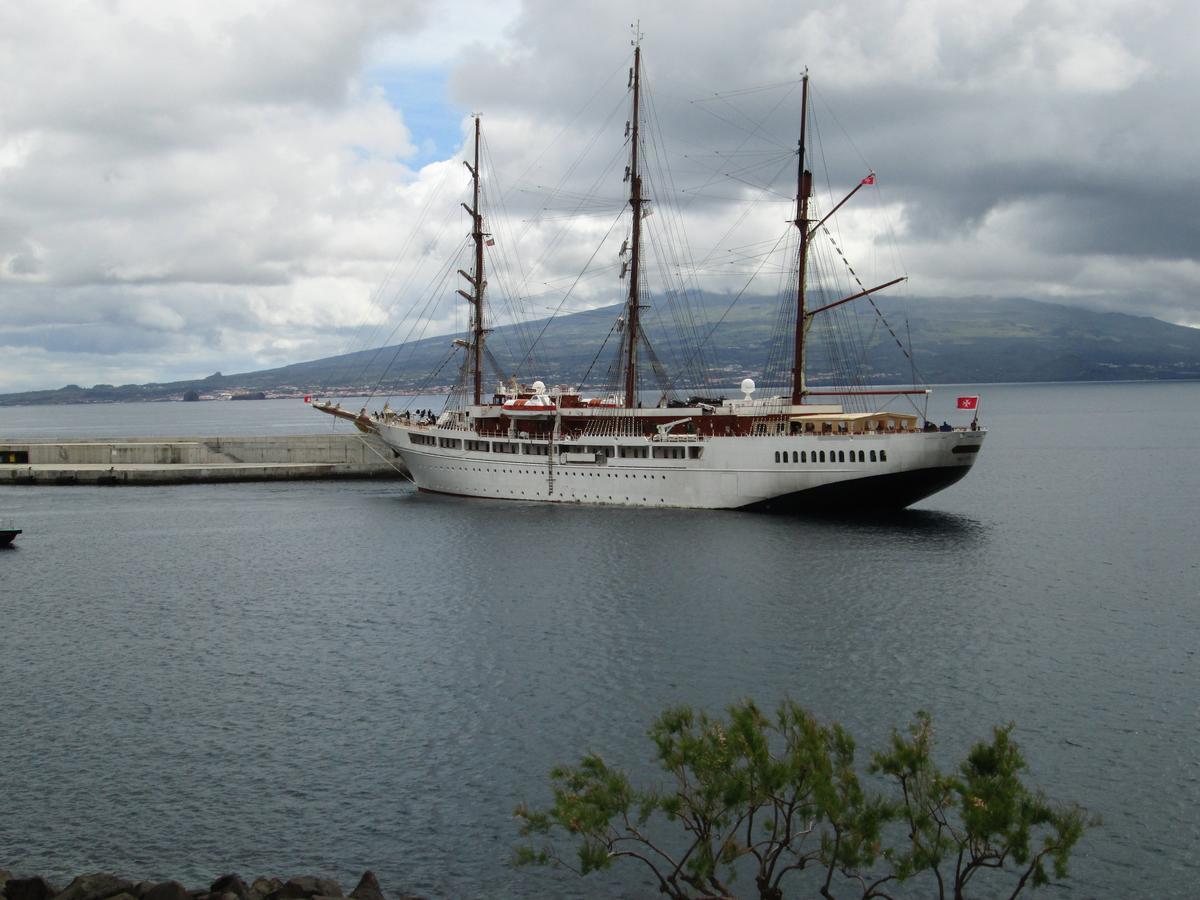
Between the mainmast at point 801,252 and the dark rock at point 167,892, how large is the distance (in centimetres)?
4662

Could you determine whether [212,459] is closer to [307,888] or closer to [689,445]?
[689,445]

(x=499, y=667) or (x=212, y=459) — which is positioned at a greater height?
(x=212, y=459)

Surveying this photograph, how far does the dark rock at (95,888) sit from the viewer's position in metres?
16.0

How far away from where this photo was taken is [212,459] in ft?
273

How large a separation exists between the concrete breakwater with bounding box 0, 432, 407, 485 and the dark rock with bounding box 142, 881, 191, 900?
201ft

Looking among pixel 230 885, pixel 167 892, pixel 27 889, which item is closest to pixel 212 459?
pixel 27 889

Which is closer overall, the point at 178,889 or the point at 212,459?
the point at 178,889

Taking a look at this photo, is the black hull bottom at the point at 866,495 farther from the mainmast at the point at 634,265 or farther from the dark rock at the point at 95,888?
the dark rock at the point at 95,888

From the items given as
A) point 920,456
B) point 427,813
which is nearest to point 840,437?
point 920,456

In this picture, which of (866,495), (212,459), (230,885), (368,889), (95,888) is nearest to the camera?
(95,888)

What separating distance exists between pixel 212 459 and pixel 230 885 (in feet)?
235

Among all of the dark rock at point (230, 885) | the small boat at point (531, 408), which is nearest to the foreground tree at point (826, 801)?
the dark rock at point (230, 885)

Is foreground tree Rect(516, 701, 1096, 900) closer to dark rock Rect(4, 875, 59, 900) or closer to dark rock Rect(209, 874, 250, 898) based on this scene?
dark rock Rect(209, 874, 250, 898)

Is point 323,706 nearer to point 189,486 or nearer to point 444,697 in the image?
point 444,697
